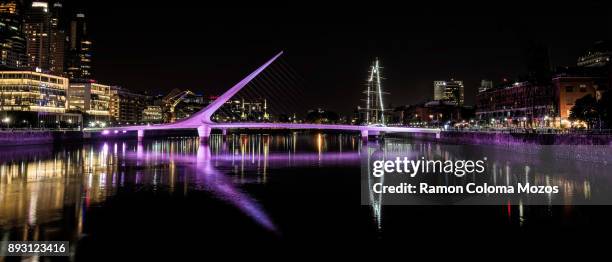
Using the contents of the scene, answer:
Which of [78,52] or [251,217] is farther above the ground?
[78,52]

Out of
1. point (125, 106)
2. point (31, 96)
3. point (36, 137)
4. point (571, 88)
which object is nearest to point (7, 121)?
point (31, 96)

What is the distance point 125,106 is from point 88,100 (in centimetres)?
2484

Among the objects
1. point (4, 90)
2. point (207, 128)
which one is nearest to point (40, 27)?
point (4, 90)

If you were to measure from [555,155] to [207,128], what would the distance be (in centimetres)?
3686

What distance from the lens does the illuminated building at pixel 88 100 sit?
84412 mm

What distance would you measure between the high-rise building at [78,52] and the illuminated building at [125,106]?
2218 centimetres

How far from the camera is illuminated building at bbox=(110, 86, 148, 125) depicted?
103750 millimetres

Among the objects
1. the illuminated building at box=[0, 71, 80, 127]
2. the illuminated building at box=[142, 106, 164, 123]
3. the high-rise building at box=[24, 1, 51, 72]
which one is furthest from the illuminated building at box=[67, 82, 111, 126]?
the high-rise building at box=[24, 1, 51, 72]

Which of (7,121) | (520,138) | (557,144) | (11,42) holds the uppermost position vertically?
(11,42)

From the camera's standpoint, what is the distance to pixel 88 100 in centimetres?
8619

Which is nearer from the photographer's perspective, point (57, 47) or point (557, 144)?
point (557, 144)

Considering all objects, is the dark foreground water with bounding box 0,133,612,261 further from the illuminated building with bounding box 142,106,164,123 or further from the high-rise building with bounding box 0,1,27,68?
the illuminated building with bounding box 142,106,164,123

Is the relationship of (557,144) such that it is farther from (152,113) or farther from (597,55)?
(152,113)

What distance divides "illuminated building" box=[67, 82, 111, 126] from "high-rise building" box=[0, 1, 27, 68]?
727 inches
